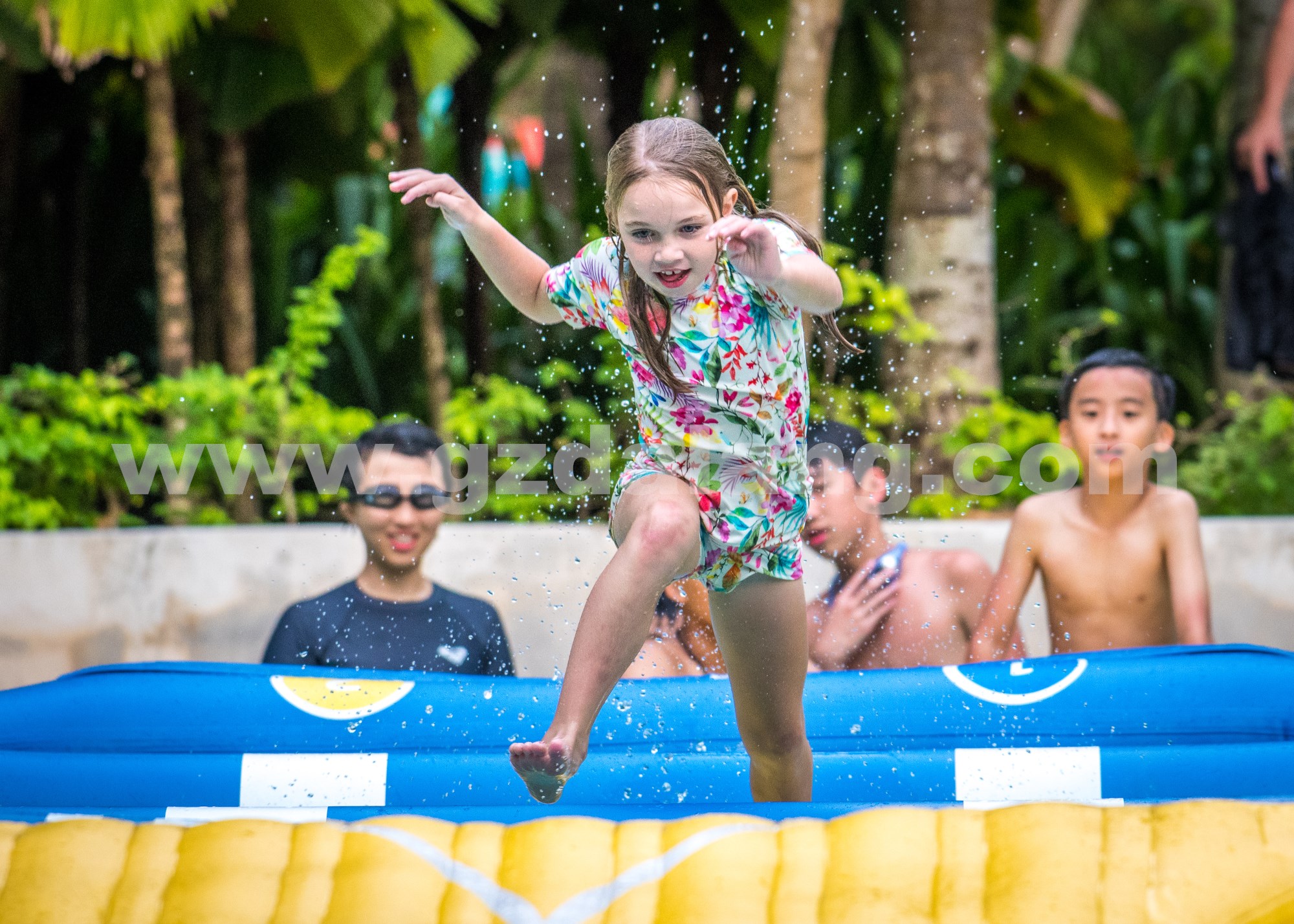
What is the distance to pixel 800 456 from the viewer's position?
2408mm

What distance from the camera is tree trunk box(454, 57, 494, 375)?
667cm

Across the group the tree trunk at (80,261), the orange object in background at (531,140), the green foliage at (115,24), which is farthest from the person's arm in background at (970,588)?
the orange object in background at (531,140)

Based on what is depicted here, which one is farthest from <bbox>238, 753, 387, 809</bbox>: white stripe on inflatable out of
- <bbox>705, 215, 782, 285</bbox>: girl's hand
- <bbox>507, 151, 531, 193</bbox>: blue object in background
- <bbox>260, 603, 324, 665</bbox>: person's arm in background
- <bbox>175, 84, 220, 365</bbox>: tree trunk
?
<bbox>507, 151, 531, 193</bbox>: blue object in background

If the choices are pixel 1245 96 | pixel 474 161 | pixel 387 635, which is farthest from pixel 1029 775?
pixel 474 161

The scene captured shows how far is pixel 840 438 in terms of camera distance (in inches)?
149

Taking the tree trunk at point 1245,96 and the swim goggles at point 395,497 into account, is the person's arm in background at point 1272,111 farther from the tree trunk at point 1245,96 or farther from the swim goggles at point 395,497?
the swim goggles at point 395,497

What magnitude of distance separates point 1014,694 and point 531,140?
8.03m

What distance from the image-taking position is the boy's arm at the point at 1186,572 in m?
3.49

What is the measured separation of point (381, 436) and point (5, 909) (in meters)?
1.84

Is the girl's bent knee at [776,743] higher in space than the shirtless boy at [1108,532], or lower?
lower

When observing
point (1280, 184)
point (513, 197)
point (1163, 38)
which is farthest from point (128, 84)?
point (1163, 38)

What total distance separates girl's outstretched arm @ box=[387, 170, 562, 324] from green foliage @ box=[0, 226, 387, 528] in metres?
2.64

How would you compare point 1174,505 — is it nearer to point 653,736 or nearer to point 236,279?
point 653,736

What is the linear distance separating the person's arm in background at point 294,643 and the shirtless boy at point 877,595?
4.43 ft
